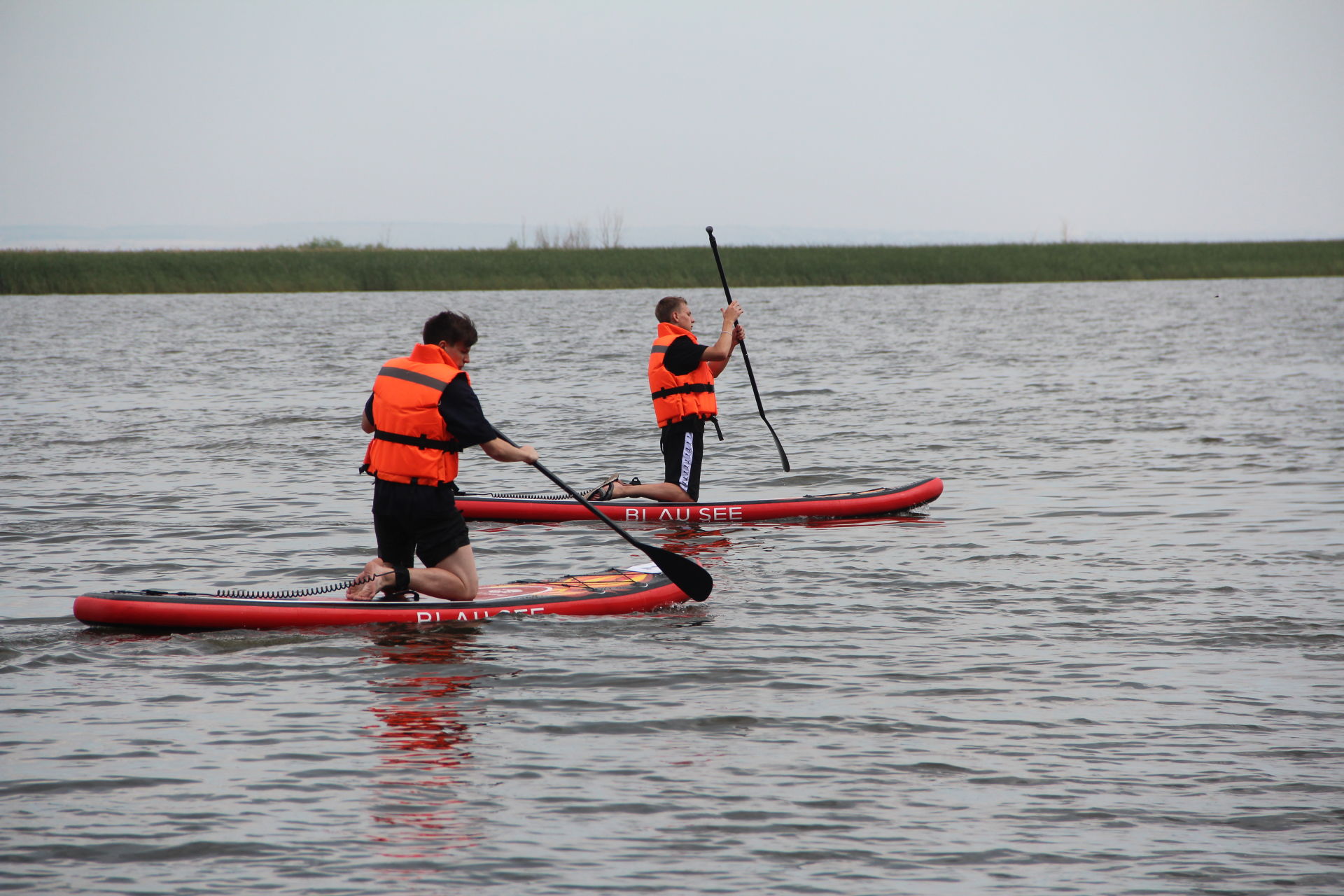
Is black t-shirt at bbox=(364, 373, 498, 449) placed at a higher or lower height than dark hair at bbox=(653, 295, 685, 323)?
lower

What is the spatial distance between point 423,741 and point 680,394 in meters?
5.22

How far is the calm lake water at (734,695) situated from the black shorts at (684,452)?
0.47 metres

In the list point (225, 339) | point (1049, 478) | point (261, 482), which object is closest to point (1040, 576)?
point (1049, 478)

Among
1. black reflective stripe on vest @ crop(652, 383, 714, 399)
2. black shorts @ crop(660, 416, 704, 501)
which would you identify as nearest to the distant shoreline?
black shorts @ crop(660, 416, 704, 501)

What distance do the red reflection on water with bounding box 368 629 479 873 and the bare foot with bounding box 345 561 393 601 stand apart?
0.24m

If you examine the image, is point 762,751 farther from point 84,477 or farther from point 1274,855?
point 84,477

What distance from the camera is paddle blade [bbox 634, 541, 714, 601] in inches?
311

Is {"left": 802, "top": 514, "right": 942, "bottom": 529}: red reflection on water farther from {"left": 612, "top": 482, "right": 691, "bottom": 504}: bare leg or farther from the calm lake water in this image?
{"left": 612, "top": 482, "right": 691, "bottom": 504}: bare leg

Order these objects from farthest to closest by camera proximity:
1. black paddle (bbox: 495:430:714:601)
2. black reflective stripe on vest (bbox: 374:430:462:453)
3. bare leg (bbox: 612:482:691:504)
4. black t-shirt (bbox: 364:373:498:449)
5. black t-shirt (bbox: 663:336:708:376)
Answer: bare leg (bbox: 612:482:691:504), black t-shirt (bbox: 663:336:708:376), black paddle (bbox: 495:430:714:601), black reflective stripe on vest (bbox: 374:430:462:453), black t-shirt (bbox: 364:373:498:449)

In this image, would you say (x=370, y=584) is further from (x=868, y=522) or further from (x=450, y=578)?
(x=868, y=522)

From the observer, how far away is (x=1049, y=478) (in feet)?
43.5

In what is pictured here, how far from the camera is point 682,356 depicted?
1022cm

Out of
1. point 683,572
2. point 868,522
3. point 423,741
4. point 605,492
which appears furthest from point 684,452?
point 423,741

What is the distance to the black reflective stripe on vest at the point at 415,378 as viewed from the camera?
6.96 meters
